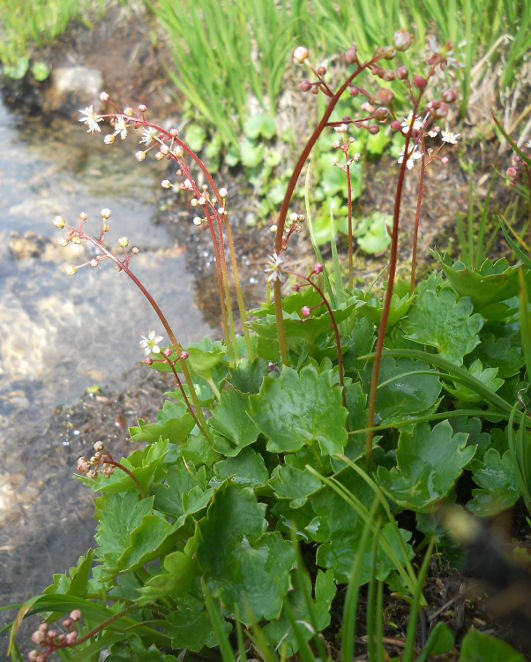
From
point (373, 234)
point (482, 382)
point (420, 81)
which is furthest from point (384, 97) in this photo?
point (373, 234)

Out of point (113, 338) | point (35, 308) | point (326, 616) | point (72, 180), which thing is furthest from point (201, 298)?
point (326, 616)

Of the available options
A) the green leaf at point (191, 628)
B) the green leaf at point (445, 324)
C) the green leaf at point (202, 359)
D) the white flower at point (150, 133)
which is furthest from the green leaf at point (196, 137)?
the green leaf at point (191, 628)

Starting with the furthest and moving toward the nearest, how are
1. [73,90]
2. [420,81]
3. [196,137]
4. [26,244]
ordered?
[73,90], [196,137], [26,244], [420,81]

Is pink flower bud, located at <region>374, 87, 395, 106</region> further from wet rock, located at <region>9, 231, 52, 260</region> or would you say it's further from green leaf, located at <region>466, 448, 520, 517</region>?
wet rock, located at <region>9, 231, 52, 260</region>

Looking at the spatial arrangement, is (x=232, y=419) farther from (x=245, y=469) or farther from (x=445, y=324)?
(x=445, y=324)

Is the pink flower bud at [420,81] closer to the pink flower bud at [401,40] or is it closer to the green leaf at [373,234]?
the pink flower bud at [401,40]

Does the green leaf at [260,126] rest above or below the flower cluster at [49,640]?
above

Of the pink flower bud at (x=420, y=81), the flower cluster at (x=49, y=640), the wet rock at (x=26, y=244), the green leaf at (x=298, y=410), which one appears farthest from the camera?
the wet rock at (x=26, y=244)
